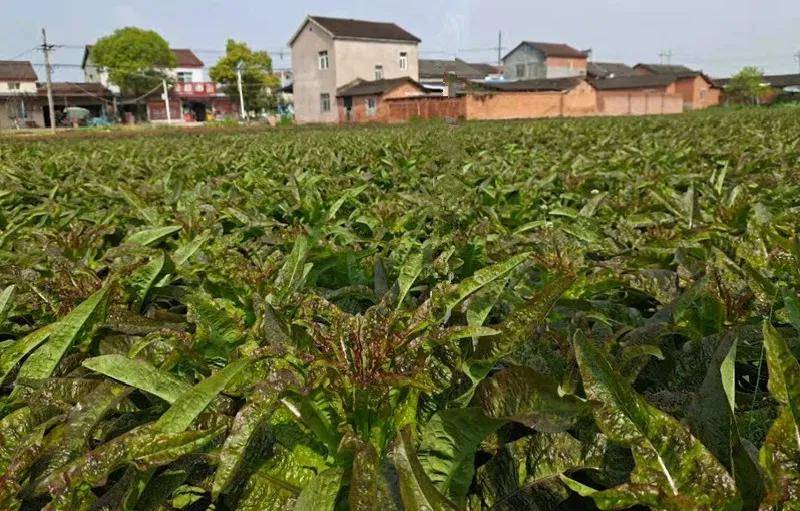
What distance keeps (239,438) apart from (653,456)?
1.86ft

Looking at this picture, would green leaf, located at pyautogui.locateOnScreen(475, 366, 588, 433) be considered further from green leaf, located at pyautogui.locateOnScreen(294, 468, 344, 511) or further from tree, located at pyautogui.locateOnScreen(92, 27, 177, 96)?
tree, located at pyautogui.locateOnScreen(92, 27, 177, 96)

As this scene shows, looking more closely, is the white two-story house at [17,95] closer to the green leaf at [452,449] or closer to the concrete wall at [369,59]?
the concrete wall at [369,59]

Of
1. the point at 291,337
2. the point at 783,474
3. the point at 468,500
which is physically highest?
the point at 291,337

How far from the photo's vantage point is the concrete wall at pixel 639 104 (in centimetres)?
5391

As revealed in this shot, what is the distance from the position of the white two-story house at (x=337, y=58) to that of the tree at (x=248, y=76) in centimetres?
1877

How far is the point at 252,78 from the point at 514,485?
269 ft

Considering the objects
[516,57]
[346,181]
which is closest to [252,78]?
[516,57]

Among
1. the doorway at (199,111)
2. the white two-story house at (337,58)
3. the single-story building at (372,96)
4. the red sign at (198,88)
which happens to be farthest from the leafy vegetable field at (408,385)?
the red sign at (198,88)

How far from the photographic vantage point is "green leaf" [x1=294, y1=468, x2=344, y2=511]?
3.08ft

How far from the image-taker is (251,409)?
0.94 metres

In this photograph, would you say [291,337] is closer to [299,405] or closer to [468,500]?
[299,405]

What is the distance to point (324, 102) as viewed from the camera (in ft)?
189

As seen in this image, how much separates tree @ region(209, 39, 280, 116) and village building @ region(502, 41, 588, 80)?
31.0 metres

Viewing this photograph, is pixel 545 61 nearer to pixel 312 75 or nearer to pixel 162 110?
pixel 312 75
